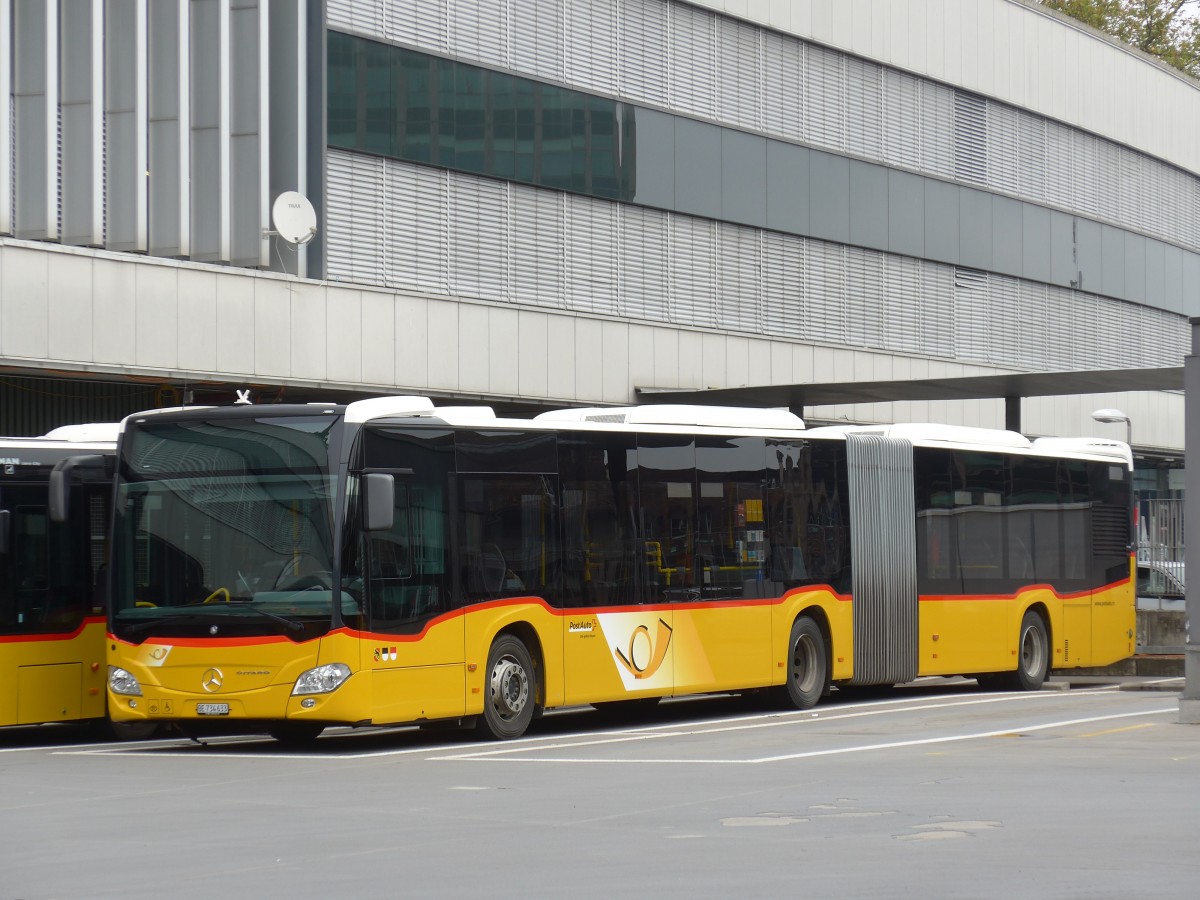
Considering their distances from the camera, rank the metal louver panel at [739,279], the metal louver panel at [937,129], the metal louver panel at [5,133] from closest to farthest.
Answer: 1. the metal louver panel at [5,133]
2. the metal louver panel at [739,279]
3. the metal louver panel at [937,129]

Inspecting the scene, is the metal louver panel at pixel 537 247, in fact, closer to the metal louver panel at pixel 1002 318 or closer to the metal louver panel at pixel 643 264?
the metal louver panel at pixel 643 264

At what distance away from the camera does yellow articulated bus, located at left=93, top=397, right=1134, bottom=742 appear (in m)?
15.8

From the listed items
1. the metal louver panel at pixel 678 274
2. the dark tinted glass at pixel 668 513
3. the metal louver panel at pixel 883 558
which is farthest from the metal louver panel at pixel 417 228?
the dark tinted glass at pixel 668 513

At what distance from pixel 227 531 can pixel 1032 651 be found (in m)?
12.4

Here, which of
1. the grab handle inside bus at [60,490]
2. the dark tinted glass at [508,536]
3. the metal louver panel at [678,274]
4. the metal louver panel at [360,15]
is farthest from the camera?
the metal louver panel at [678,274]

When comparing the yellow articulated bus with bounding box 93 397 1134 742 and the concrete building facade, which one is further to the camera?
the concrete building facade

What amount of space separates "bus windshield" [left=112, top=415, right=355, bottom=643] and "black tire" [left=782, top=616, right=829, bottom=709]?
6704mm

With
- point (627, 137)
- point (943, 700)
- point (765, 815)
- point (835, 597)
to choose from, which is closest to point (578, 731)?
point (835, 597)

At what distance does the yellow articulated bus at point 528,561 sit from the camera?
15.8 m

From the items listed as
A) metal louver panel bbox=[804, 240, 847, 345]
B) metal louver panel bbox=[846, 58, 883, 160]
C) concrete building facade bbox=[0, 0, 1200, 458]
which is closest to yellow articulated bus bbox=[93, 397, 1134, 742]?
concrete building facade bbox=[0, 0, 1200, 458]

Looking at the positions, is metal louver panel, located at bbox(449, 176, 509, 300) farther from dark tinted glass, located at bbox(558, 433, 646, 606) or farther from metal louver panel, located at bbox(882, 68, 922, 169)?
dark tinted glass, located at bbox(558, 433, 646, 606)

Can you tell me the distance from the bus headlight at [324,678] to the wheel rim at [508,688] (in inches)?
72.7

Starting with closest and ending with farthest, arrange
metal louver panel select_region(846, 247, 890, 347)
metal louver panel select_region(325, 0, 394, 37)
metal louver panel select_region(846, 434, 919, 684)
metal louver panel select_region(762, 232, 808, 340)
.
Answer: metal louver panel select_region(846, 434, 919, 684)
metal louver panel select_region(325, 0, 394, 37)
metal louver panel select_region(762, 232, 808, 340)
metal louver panel select_region(846, 247, 890, 347)

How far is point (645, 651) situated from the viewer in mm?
18734
